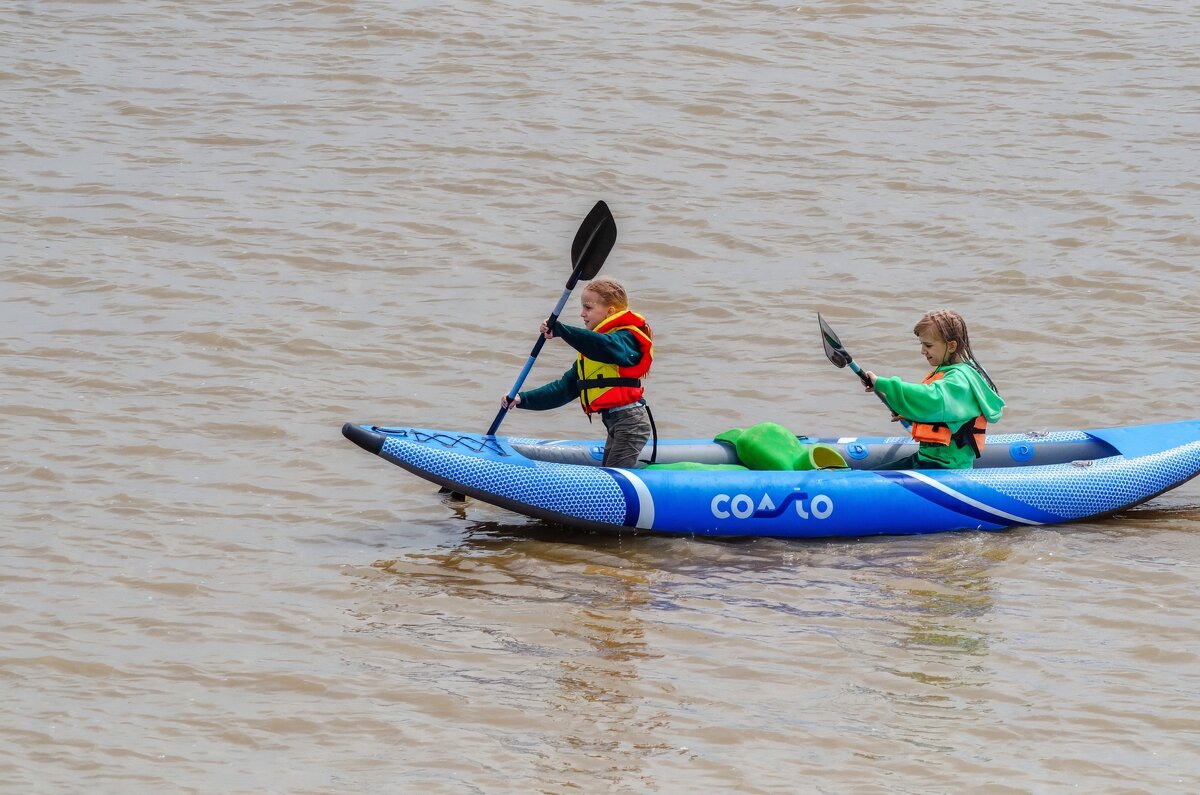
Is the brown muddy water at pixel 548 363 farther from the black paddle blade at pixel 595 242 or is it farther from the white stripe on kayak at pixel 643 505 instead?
the black paddle blade at pixel 595 242

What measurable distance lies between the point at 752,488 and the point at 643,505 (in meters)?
0.50

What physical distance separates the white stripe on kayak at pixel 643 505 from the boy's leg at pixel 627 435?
26 centimetres

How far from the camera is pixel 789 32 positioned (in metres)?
15.1

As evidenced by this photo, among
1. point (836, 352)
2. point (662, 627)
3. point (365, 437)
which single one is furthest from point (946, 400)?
point (365, 437)

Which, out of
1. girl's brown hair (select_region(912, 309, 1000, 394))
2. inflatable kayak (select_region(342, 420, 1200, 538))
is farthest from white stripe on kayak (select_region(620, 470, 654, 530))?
girl's brown hair (select_region(912, 309, 1000, 394))

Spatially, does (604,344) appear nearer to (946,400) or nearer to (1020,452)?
(946,400)

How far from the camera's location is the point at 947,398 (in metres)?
6.72

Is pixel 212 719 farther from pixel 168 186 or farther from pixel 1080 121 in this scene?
pixel 1080 121

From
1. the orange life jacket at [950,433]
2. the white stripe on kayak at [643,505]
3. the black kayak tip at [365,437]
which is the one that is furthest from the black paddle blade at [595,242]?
the orange life jacket at [950,433]

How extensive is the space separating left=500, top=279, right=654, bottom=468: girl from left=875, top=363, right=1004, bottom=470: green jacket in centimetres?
106

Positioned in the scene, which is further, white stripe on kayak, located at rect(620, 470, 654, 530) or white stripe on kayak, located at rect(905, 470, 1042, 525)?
white stripe on kayak, located at rect(905, 470, 1042, 525)

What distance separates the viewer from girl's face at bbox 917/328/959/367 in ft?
22.5

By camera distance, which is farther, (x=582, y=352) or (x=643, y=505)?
(x=582, y=352)

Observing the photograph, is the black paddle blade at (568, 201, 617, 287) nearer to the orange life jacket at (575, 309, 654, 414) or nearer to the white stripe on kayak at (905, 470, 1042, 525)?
the orange life jacket at (575, 309, 654, 414)
